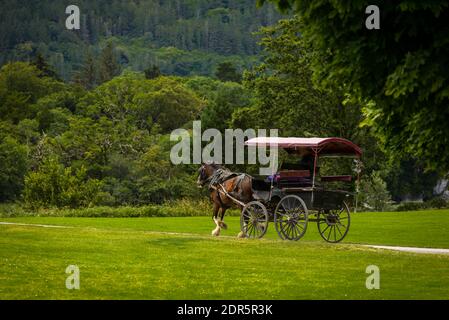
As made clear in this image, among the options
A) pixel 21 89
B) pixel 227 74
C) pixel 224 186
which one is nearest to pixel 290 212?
pixel 224 186

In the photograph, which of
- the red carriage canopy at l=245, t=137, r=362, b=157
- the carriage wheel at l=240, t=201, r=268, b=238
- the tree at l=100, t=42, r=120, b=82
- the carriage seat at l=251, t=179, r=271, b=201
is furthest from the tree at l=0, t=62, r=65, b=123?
the red carriage canopy at l=245, t=137, r=362, b=157

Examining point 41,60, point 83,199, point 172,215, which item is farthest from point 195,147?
point 41,60

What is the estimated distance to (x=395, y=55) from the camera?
13789mm

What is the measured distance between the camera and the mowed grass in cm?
1420

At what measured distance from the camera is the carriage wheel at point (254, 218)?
79.5 ft

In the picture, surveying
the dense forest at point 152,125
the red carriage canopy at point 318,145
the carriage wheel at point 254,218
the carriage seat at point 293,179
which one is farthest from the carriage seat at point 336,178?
the carriage wheel at point 254,218

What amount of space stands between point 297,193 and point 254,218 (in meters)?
1.69

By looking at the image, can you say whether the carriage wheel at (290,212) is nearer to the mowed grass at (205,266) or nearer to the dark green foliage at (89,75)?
the mowed grass at (205,266)

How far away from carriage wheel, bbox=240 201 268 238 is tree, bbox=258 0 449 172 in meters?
9.16

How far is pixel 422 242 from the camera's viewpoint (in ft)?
82.4

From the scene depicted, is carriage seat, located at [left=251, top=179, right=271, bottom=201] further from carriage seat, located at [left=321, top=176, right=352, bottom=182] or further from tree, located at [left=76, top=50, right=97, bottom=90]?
tree, located at [left=76, top=50, right=97, bottom=90]

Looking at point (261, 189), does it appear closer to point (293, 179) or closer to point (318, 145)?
point (293, 179)

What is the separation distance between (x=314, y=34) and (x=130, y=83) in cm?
9955
